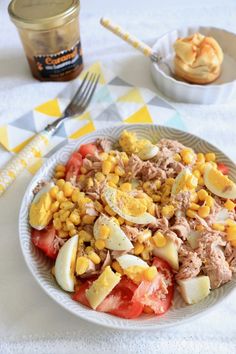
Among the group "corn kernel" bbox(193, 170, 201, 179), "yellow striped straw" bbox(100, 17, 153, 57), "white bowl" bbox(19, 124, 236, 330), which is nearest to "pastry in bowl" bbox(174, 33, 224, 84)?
"yellow striped straw" bbox(100, 17, 153, 57)

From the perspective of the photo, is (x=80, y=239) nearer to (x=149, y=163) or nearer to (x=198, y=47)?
(x=149, y=163)

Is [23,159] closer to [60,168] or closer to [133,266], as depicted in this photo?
[60,168]

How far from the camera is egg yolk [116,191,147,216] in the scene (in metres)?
1.28

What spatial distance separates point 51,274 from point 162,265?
34cm

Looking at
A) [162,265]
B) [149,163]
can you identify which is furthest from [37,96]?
[162,265]

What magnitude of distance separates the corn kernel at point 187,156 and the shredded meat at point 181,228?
0.25m

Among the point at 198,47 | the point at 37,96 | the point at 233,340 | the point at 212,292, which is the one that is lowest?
the point at 233,340

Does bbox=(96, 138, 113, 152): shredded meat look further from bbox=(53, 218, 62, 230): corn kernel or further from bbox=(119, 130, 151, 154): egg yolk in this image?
bbox=(53, 218, 62, 230): corn kernel

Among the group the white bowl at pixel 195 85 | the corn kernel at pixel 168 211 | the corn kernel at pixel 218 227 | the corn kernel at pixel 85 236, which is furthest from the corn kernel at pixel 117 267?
the white bowl at pixel 195 85

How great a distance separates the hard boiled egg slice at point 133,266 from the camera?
3.82ft

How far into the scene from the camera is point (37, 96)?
1.91 meters

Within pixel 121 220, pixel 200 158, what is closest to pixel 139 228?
pixel 121 220

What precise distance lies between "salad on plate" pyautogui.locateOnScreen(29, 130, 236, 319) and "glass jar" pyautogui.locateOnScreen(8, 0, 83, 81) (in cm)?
60

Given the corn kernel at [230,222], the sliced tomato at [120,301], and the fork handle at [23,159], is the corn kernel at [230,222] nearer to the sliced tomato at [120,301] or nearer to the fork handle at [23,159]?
the sliced tomato at [120,301]
